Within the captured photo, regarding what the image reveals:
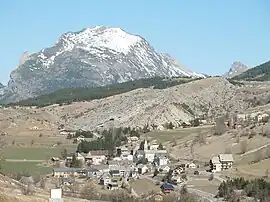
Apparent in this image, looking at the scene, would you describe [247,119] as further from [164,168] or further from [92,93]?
[92,93]

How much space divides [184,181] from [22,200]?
26029mm

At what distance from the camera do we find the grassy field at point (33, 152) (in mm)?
67562

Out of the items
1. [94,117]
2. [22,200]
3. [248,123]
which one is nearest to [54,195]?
[22,200]

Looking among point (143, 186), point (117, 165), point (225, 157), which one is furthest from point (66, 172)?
point (225, 157)

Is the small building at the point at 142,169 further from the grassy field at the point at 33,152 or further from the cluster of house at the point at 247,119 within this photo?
the cluster of house at the point at 247,119

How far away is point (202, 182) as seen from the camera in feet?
156

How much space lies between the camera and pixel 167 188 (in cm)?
4444

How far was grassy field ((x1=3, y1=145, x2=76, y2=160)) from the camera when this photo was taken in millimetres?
67562

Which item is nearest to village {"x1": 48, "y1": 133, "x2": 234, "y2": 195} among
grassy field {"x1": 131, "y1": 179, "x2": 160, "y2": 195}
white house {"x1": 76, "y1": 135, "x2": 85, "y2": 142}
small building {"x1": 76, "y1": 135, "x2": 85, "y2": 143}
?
grassy field {"x1": 131, "y1": 179, "x2": 160, "y2": 195}

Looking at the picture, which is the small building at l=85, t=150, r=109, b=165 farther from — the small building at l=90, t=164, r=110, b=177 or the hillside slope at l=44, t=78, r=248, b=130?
the hillside slope at l=44, t=78, r=248, b=130

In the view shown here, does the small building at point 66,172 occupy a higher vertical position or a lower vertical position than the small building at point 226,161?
lower

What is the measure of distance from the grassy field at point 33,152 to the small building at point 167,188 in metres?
23.3

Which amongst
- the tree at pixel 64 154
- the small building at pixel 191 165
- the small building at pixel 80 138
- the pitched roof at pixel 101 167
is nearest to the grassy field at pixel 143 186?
the small building at pixel 191 165

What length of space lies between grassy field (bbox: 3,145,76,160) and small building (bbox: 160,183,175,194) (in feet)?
76.4
